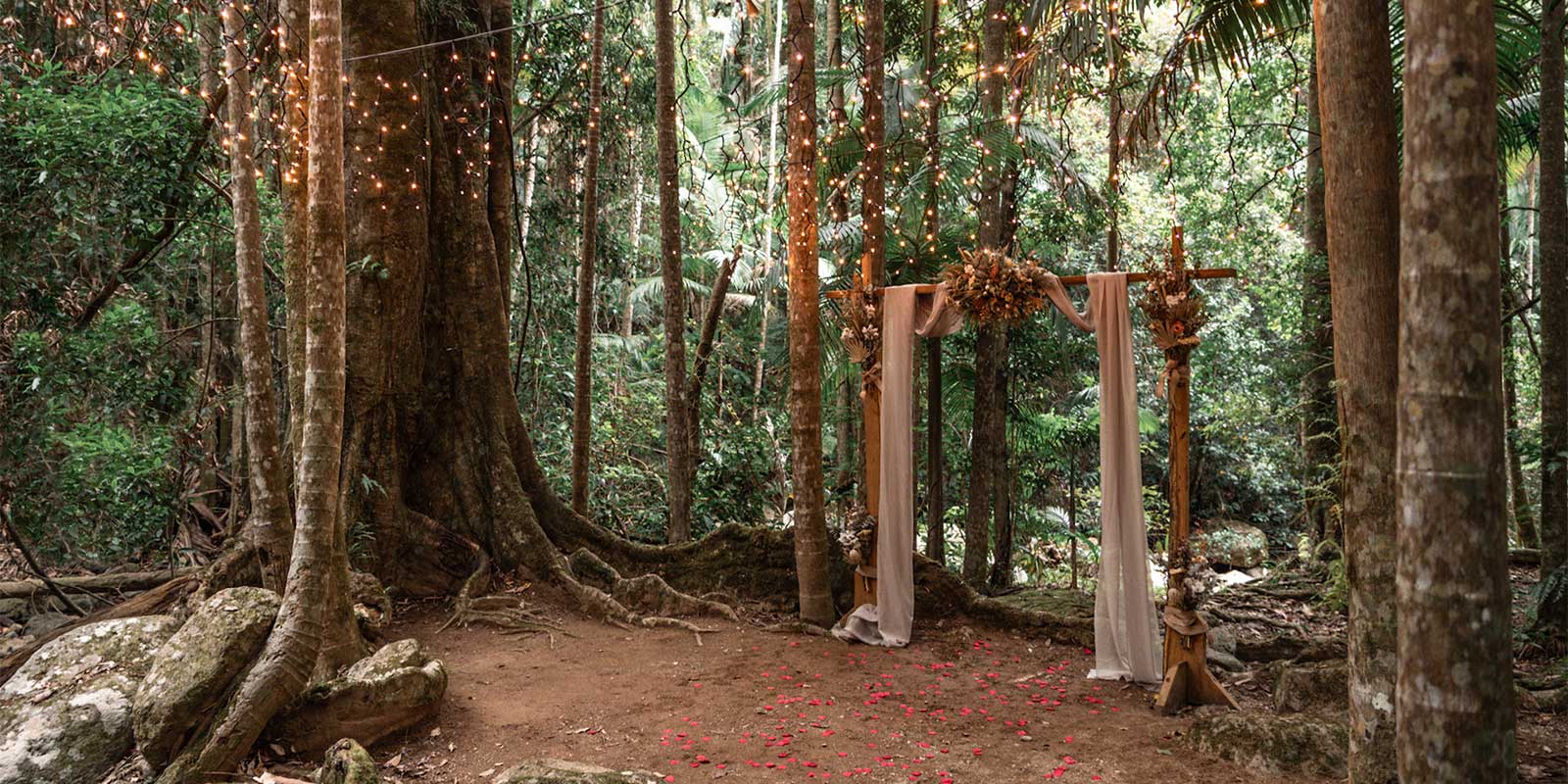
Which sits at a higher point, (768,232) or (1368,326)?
(768,232)

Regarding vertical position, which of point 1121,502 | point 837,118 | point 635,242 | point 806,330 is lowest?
point 1121,502

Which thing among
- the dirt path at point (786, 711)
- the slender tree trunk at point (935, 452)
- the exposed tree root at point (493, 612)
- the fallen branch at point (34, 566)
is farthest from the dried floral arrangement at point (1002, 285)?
the fallen branch at point (34, 566)

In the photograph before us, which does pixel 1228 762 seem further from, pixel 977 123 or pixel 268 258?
pixel 268 258

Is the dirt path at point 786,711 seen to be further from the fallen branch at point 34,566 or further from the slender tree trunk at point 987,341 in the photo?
the fallen branch at point 34,566

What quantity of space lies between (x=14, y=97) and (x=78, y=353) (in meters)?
1.56

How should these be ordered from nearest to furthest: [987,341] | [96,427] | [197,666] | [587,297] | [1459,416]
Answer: [1459,416] → [197,666] → [96,427] → [987,341] → [587,297]

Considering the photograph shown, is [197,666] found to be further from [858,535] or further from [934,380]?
[934,380]

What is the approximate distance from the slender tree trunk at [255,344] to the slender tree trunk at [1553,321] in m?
7.42

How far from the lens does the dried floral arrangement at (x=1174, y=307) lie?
5.15 meters

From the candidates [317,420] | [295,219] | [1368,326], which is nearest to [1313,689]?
[1368,326]

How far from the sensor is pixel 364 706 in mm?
4234

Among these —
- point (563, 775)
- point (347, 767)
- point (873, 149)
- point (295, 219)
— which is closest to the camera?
point (563, 775)

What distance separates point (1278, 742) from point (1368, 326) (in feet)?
6.59

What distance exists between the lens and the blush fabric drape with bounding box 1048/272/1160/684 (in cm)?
547
